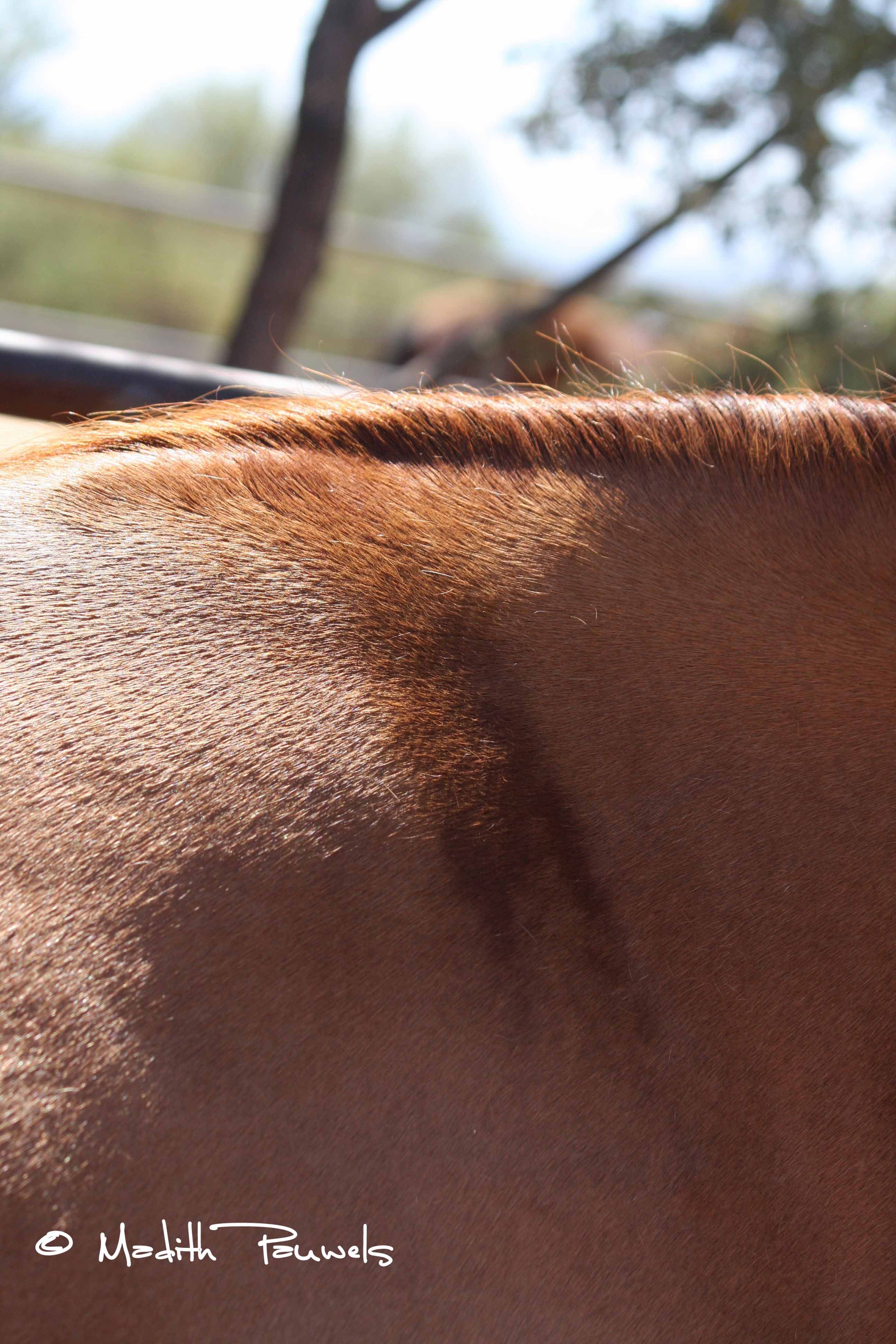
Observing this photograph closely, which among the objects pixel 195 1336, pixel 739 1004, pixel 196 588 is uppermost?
pixel 196 588

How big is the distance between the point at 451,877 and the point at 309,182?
330cm

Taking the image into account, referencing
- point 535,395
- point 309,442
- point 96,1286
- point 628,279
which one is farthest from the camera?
point 628,279

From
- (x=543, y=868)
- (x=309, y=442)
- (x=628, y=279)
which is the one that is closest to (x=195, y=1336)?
(x=543, y=868)

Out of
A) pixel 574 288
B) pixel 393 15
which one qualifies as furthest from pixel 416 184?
pixel 393 15

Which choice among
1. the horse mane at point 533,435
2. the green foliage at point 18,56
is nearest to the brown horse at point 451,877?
the horse mane at point 533,435

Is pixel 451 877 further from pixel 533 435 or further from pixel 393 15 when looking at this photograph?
pixel 393 15

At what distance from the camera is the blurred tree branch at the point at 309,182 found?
3.47 metres

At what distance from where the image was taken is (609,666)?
3.10 feet

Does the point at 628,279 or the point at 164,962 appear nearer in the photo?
the point at 164,962

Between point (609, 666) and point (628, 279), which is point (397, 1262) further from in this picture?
point (628, 279)

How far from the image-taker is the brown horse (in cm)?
73

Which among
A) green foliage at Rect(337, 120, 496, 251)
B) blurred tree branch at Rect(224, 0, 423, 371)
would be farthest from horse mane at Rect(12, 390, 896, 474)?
green foliage at Rect(337, 120, 496, 251)

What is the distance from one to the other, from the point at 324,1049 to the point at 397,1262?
15cm

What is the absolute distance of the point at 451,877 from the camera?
0.84 m
